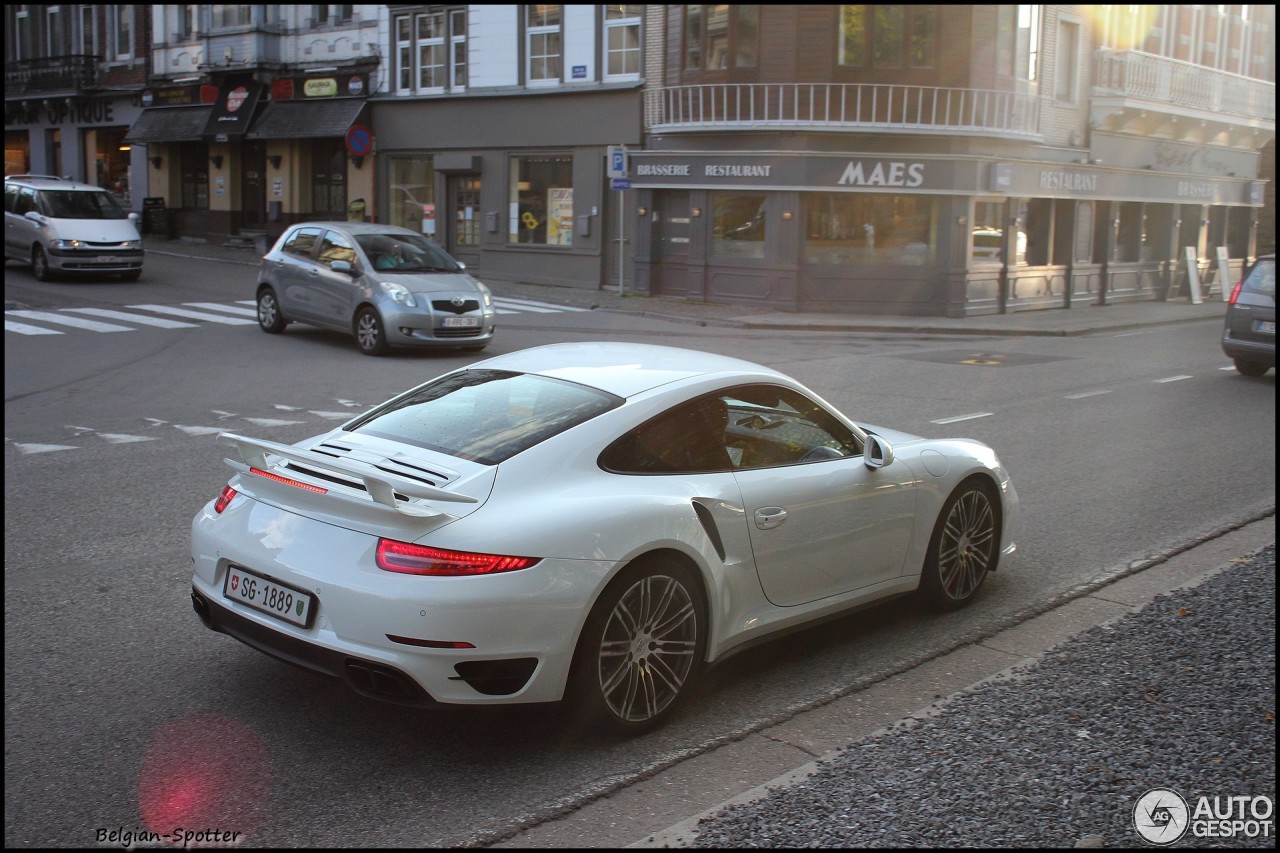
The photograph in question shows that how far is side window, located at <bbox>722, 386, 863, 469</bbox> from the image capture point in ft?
16.9

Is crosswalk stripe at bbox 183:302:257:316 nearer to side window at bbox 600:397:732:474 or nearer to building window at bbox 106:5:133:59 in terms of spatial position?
side window at bbox 600:397:732:474

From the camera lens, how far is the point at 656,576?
14.6 ft

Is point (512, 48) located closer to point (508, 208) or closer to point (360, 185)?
point (508, 208)

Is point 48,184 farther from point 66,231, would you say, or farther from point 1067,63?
point 1067,63

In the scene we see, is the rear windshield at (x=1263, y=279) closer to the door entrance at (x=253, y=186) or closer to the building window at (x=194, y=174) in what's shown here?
the door entrance at (x=253, y=186)

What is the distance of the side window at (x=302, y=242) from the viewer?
17.6 meters

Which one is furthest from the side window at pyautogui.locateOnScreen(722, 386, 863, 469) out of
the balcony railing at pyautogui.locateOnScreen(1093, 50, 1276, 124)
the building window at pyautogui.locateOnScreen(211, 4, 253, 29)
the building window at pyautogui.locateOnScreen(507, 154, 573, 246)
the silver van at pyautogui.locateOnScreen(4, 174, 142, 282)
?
the building window at pyautogui.locateOnScreen(211, 4, 253, 29)

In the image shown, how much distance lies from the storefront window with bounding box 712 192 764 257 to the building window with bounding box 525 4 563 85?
20.9ft

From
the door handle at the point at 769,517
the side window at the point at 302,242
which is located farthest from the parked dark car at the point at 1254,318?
the door handle at the point at 769,517

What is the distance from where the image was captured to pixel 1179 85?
33812 millimetres

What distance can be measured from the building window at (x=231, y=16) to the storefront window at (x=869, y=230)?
1983 centimetres

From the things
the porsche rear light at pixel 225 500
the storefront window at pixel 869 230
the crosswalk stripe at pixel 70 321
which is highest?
the storefront window at pixel 869 230

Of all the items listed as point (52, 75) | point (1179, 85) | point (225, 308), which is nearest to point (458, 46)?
point (225, 308)

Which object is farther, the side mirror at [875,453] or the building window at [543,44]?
the building window at [543,44]
